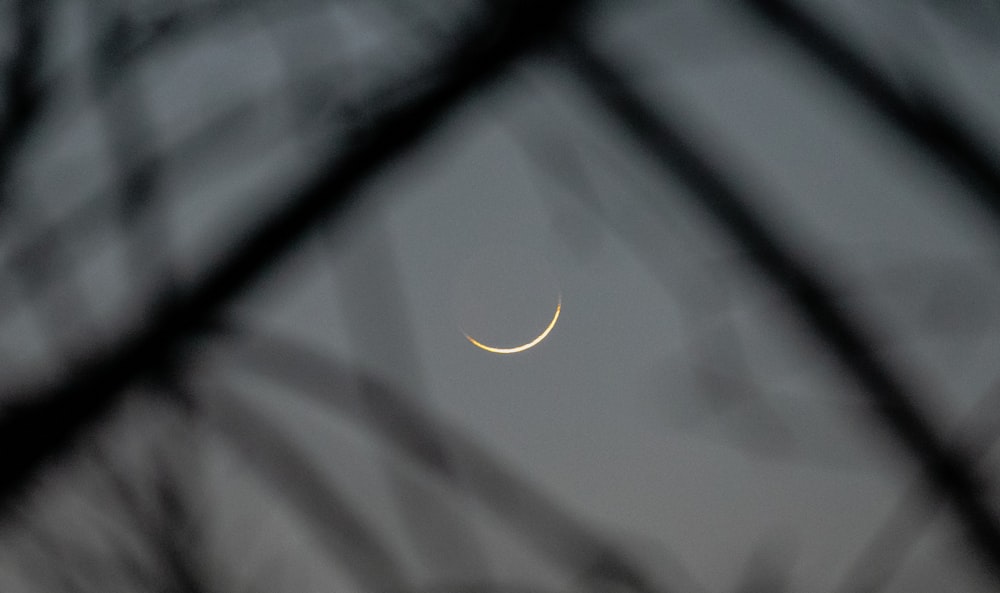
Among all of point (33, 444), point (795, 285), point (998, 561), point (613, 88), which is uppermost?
point (613, 88)

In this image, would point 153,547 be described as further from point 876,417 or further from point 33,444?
point 876,417

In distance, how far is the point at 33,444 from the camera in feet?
1.78

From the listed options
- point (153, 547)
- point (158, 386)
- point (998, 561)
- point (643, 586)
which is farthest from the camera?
point (153, 547)

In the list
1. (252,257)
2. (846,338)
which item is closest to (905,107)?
(846,338)

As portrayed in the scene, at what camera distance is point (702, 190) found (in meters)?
0.57

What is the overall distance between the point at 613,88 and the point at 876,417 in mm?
298

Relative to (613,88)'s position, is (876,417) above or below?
below

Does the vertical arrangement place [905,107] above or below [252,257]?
above

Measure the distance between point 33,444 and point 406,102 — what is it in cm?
33

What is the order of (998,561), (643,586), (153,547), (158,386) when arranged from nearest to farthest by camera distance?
(998,561) → (643,586) → (158,386) → (153,547)

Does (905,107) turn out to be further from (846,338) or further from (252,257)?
(252,257)

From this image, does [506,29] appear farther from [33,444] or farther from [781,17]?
[33,444]

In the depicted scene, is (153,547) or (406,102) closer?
(406,102)

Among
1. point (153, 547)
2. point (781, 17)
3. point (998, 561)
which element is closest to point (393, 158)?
point (781, 17)
